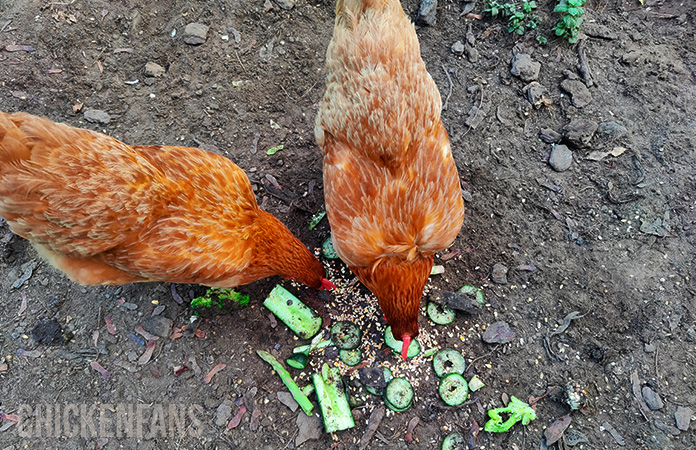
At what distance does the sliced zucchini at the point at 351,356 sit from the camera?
229 cm

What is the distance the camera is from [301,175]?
2828 millimetres

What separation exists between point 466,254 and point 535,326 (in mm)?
618

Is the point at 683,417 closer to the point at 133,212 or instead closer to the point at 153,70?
the point at 133,212

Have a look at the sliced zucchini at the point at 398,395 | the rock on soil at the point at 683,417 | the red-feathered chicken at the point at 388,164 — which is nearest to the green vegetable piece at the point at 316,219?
the red-feathered chicken at the point at 388,164

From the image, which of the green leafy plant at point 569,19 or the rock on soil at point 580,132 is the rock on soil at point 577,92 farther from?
the green leafy plant at point 569,19

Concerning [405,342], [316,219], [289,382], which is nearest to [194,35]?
[316,219]

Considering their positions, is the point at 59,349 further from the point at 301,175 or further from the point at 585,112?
the point at 585,112

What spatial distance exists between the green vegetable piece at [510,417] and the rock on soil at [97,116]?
133 inches

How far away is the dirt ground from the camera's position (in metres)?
2.16

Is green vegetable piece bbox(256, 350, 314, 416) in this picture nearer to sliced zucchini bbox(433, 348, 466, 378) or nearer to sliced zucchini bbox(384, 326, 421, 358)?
sliced zucchini bbox(384, 326, 421, 358)

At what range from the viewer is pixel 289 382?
223 cm

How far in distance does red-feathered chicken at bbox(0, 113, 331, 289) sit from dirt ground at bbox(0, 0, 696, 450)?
1.60 feet

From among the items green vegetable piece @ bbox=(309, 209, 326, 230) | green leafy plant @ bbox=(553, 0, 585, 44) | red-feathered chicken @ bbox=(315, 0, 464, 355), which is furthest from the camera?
green leafy plant @ bbox=(553, 0, 585, 44)

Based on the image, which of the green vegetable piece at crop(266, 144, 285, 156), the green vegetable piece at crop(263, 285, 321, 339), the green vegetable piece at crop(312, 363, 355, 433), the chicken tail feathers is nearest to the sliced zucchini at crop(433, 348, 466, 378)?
the green vegetable piece at crop(312, 363, 355, 433)
